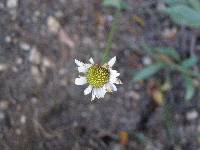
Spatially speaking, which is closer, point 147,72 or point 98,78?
point 98,78

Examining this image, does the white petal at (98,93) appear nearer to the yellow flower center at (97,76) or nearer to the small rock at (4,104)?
the yellow flower center at (97,76)

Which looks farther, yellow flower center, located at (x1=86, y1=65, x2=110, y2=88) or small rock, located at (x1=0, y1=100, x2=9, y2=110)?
small rock, located at (x1=0, y1=100, x2=9, y2=110)

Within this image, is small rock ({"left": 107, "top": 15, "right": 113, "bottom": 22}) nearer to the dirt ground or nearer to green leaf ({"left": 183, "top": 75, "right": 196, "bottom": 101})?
the dirt ground

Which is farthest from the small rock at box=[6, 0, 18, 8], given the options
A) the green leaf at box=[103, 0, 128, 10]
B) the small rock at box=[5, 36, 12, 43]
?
the green leaf at box=[103, 0, 128, 10]

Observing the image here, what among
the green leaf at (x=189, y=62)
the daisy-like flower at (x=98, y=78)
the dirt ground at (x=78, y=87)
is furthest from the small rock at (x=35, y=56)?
the green leaf at (x=189, y=62)

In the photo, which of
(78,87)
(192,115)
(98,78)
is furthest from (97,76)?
(192,115)

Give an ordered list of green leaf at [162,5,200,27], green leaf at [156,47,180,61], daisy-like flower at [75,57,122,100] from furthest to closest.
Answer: green leaf at [156,47,180,61] → green leaf at [162,5,200,27] → daisy-like flower at [75,57,122,100]

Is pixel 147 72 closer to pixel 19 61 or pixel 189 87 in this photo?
pixel 189 87
